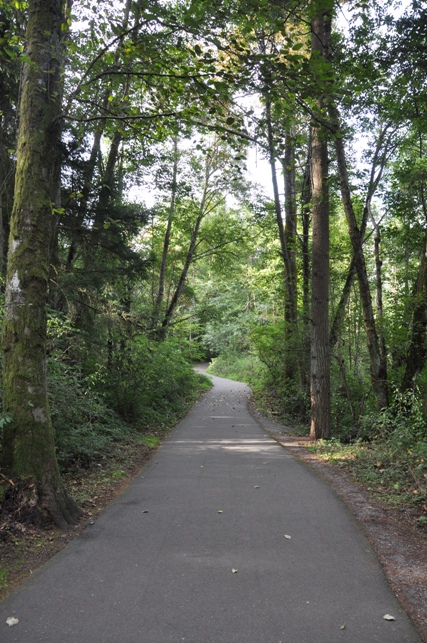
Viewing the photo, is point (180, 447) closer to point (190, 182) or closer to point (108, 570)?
point (108, 570)

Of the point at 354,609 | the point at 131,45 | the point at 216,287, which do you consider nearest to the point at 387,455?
the point at 354,609

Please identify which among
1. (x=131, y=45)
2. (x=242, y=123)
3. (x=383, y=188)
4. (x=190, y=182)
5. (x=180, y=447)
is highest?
(x=190, y=182)

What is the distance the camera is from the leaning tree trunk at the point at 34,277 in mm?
4898

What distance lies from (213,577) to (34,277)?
3679mm

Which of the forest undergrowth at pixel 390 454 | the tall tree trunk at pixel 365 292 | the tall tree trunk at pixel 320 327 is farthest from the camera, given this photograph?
the tall tree trunk at pixel 320 327

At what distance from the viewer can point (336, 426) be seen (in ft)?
42.3

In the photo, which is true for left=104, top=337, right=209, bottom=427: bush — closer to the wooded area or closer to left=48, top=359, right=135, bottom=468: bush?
the wooded area

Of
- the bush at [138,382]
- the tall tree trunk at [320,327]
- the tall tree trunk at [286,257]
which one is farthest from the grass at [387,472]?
the tall tree trunk at [286,257]

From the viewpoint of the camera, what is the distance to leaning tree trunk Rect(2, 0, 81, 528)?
490 cm

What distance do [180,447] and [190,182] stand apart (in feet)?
47.7

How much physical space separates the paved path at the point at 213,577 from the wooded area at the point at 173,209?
1181 mm

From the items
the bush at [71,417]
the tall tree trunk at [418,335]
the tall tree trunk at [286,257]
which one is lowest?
the bush at [71,417]

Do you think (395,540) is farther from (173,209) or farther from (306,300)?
(173,209)

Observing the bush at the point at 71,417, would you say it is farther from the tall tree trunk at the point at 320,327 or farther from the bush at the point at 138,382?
the tall tree trunk at the point at 320,327
